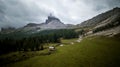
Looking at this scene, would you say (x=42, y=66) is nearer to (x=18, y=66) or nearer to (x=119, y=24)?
(x=18, y=66)

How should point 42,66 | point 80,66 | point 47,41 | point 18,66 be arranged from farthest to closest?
point 47,41 → point 18,66 → point 42,66 → point 80,66

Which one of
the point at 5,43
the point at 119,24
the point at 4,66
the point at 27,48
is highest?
the point at 119,24

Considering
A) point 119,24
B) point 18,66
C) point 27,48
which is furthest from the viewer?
point 119,24

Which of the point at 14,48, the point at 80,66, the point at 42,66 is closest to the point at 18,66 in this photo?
the point at 42,66

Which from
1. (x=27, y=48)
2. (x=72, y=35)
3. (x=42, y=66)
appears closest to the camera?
(x=42, y=66)

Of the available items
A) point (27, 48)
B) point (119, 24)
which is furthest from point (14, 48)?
point (119, 24)

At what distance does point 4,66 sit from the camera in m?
72.4

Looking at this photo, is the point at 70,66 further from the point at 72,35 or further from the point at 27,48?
the point at 72,35

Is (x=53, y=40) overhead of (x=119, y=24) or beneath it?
beneath

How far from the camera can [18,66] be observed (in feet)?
220

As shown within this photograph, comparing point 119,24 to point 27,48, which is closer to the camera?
point 27,48

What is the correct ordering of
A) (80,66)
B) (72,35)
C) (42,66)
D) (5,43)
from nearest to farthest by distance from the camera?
(80,66), (42,66), (5,43), (72,35)

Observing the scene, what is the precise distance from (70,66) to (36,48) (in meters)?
61.0

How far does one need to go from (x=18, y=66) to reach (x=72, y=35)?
12587 centimetres
